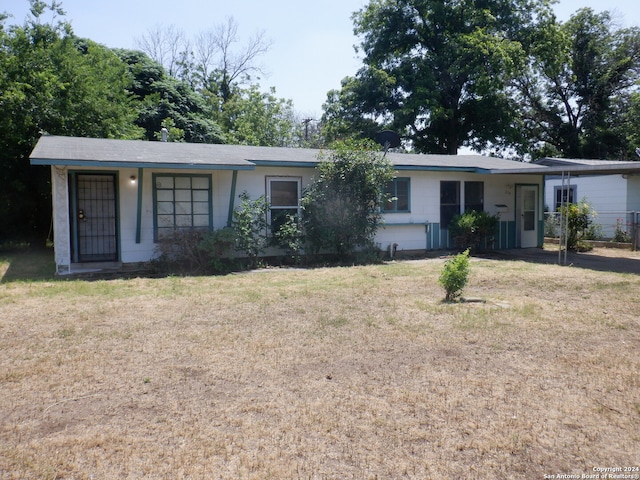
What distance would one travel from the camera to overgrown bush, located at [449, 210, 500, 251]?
13.5 m

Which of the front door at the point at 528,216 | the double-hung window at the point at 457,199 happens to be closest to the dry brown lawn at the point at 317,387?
the double-hung window at the point at 457,199

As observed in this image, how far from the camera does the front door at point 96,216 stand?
11.6m

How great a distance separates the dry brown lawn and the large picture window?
3773 millimetres

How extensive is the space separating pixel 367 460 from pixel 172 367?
2217mm

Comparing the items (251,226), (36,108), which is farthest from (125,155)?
(36,108)

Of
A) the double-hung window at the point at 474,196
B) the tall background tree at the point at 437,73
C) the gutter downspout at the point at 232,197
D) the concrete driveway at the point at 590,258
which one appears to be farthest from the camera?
the tall background tree at the point at 437,73

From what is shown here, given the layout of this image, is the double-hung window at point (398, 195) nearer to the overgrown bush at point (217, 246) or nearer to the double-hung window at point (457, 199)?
the double-hung window at point (457, 199)

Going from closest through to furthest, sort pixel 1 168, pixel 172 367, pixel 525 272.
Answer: pixel 172 367, pixel 525 272, pixel 1 168

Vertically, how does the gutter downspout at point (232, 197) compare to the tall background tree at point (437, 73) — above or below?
below

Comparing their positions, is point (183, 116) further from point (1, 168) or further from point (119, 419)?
point (119, 419)

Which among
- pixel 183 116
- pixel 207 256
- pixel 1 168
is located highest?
pixel 183 116

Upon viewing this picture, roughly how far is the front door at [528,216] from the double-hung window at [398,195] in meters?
4.23

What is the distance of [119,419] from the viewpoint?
11.4ft

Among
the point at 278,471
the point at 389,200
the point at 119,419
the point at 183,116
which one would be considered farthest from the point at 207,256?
the point at 183,116
